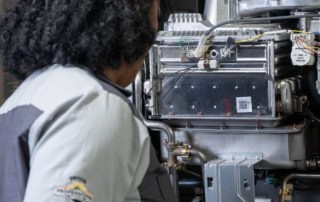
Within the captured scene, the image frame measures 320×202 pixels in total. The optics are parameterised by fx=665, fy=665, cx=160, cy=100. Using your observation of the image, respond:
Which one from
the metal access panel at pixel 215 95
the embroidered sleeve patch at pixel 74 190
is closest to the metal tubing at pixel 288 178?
the metal access panel at pixel 215 95

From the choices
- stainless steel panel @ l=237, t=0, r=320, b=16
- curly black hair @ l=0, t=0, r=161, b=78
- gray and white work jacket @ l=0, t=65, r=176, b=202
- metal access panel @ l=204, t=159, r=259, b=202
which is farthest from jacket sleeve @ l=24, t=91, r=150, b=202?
stainless steel panel @ l=237, t=0, r=320, b=16

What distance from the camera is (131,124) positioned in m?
1.24

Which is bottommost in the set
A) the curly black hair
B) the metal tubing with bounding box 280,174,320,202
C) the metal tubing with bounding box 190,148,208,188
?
the metal tubing with bounding box 280,174,320,202

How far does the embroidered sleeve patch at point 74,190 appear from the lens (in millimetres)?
1123

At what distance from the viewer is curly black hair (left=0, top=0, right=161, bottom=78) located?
131 cm

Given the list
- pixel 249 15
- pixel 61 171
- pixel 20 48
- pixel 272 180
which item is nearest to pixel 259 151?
pixel 272 180

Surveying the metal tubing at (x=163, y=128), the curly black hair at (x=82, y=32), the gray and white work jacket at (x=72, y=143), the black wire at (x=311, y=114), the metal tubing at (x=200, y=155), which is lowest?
the metal tubing at (x=200, y=155)

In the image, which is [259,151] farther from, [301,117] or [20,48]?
[20,48]

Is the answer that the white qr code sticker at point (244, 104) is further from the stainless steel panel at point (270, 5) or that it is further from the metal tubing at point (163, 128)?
the stainless steel panel at point (270, 5)

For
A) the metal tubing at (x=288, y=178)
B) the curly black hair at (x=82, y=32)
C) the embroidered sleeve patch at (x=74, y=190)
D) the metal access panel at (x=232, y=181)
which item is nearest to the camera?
the embroidered sleeve patch at (x=74, y=190)

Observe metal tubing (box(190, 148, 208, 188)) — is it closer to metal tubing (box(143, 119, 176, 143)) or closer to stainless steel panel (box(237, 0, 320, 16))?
metal tubing (box(143, 119, 176, 143))

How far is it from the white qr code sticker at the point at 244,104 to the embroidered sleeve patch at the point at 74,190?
1.64m

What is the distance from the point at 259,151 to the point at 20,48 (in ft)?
5.25

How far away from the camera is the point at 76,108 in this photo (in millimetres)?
1186
